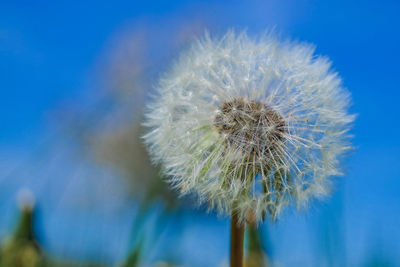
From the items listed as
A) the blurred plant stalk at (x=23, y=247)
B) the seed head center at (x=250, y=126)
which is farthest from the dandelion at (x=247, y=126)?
the blurred plant stalk at (x=23, y=247)

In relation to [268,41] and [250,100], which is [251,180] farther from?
Result: [268,41]

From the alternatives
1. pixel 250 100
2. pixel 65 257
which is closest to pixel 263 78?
pixel 250 100

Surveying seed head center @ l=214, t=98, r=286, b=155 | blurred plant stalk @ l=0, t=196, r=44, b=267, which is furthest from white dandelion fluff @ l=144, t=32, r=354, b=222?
blurred plant stalk @ l=0, t=196, r=44, b=267

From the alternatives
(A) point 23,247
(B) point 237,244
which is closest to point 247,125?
(B) point 237,244

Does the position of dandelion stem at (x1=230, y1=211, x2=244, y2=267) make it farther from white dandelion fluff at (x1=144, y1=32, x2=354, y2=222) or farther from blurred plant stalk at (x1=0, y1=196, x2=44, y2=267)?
blurred plant stalk at (x1=0, y1=196, x2=44, y2=267)

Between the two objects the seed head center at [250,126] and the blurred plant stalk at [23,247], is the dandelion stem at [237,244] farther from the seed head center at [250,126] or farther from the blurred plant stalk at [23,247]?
the blurred plant stalk at [23,247]

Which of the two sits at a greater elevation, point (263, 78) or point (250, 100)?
point (263, 78)

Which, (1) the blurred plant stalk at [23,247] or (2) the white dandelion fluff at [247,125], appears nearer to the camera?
(2) the white dandelion fluff at [247,125]

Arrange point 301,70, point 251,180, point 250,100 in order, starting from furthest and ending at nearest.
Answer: point 301,70
point 250,100
point 251,180
